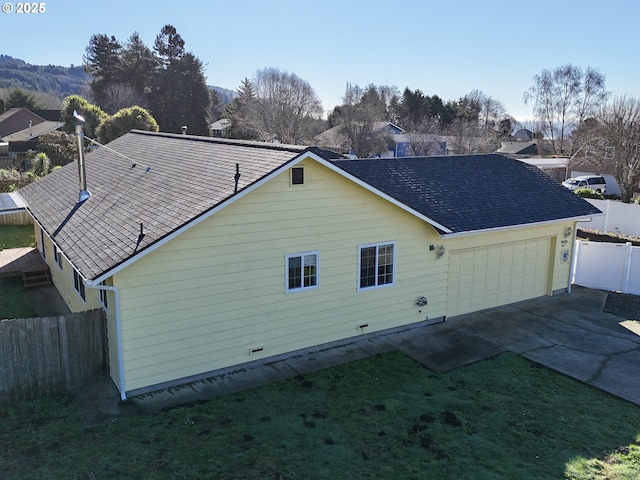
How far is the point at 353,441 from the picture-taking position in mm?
9203

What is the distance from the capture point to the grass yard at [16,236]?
2282 cm

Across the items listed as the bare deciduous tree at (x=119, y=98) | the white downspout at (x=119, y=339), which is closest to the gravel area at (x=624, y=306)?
the white downspout at (x=119, y=339)

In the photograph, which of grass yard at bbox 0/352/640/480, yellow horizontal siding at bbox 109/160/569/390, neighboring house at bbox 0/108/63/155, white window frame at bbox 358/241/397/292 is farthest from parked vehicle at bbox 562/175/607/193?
neighboring house at bbox 0/108/63/155

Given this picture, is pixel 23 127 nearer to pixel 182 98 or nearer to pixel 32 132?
pixel 32 132

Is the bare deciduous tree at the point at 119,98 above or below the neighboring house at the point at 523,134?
above

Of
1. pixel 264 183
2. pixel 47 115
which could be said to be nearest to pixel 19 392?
pixel 264 183

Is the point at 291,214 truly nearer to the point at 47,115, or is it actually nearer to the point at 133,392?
the point at 133,392

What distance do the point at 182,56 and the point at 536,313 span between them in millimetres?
66577

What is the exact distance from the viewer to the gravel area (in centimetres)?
1639

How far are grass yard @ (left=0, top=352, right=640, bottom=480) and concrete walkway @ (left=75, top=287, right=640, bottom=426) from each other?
18.2 inches

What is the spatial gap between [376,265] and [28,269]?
11.7 m

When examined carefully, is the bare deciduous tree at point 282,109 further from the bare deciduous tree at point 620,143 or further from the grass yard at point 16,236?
the grass yard at point 16,236

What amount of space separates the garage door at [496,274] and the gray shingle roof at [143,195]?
21.8 feet

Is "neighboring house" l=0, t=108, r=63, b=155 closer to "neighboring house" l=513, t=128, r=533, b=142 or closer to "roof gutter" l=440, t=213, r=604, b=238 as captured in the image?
"roof gutter" l=440, t=213, r=604, b=238
